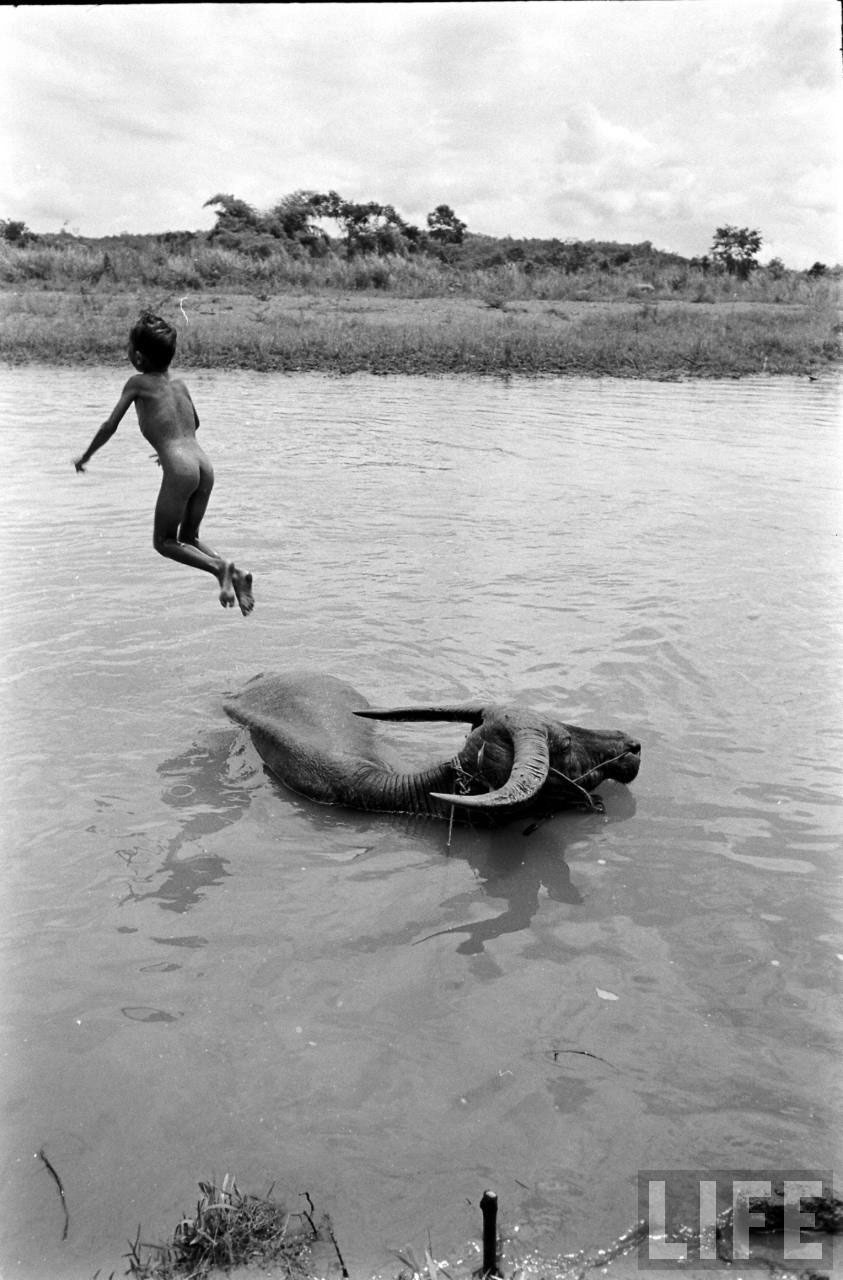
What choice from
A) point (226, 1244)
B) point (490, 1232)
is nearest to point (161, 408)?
point (226, 1244)

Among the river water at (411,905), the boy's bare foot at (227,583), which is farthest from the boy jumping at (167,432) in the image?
the river water at (411,905)

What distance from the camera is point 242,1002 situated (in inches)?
112

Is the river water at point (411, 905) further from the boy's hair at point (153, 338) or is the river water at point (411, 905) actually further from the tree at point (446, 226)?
the tree at point (446, 226)

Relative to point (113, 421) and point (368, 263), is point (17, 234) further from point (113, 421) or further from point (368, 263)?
point (113, 421)

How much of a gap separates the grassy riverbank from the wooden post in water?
52.0 ft

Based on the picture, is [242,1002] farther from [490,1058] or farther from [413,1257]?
[413,1257]

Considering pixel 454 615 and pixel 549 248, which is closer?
pixel 454 615

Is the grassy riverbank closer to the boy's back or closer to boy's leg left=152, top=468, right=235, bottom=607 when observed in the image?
the boy's back

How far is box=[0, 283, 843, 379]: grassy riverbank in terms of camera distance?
60.4ft

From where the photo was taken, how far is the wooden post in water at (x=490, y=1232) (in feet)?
6.18

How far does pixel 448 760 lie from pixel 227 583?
4.30 ft

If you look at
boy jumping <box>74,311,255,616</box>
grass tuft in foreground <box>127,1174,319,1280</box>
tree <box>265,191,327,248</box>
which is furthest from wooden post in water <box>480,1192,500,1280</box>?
tree <box>265,191,327,248</box>

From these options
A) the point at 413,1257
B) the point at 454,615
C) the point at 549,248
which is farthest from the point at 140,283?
the point at 413,1257

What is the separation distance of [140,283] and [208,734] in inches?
912
